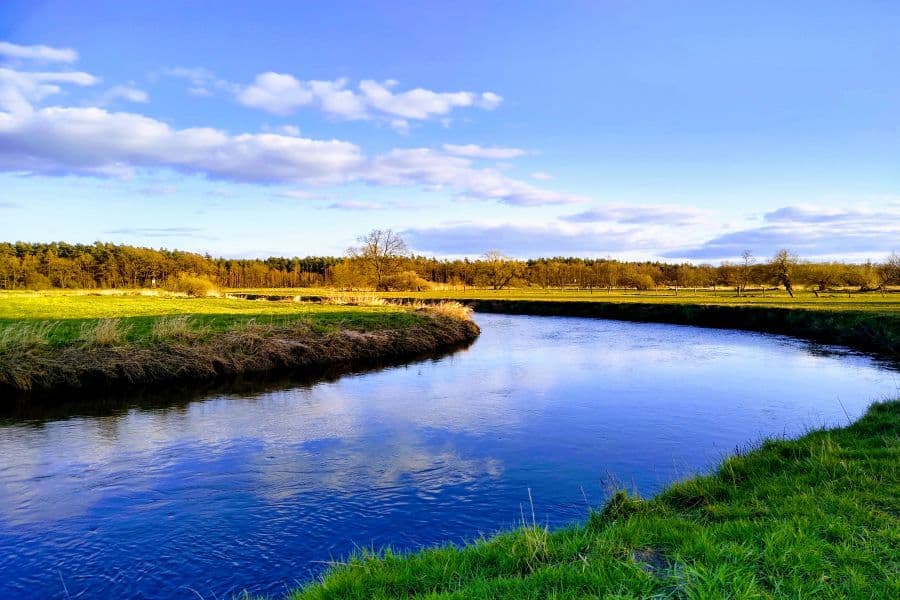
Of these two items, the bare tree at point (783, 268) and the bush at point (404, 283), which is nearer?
the bare tree at point (783, 268)

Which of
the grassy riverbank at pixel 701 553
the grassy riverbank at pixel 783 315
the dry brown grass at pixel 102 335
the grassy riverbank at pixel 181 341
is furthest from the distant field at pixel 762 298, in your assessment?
the grassy riverbank at pixel 701 553

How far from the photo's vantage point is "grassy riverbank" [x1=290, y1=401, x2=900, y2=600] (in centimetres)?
375

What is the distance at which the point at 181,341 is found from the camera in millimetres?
18531

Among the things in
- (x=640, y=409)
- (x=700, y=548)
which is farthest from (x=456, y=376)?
(x=700, y=548)

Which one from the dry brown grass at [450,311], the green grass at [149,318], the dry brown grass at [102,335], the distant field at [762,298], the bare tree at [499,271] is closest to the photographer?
the dry brown grass at [102,335]

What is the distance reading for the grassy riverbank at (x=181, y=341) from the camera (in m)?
15.8

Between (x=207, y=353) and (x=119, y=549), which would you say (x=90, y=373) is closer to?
(x=207, y=353)

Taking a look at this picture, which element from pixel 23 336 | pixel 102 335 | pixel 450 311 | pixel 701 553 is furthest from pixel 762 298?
pixel 23 336

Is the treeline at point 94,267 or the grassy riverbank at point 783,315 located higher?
the treeline at point 94,267

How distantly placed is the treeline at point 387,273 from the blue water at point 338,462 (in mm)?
43329

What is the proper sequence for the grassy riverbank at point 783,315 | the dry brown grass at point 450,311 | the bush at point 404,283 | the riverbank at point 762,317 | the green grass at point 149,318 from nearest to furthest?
the green grass at point 149,318
the riverbank at point 762,317
the grassy riverbank at point 783,315
the dry brown grass at point 450,311
the bush at point 404,283

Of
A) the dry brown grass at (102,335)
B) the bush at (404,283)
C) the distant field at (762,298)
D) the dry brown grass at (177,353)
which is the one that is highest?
the bush at (404,283)

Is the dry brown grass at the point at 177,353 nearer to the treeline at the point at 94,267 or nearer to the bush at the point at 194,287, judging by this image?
the bush at the point at 194,287

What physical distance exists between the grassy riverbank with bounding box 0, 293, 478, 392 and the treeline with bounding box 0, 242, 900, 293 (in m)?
32.5
